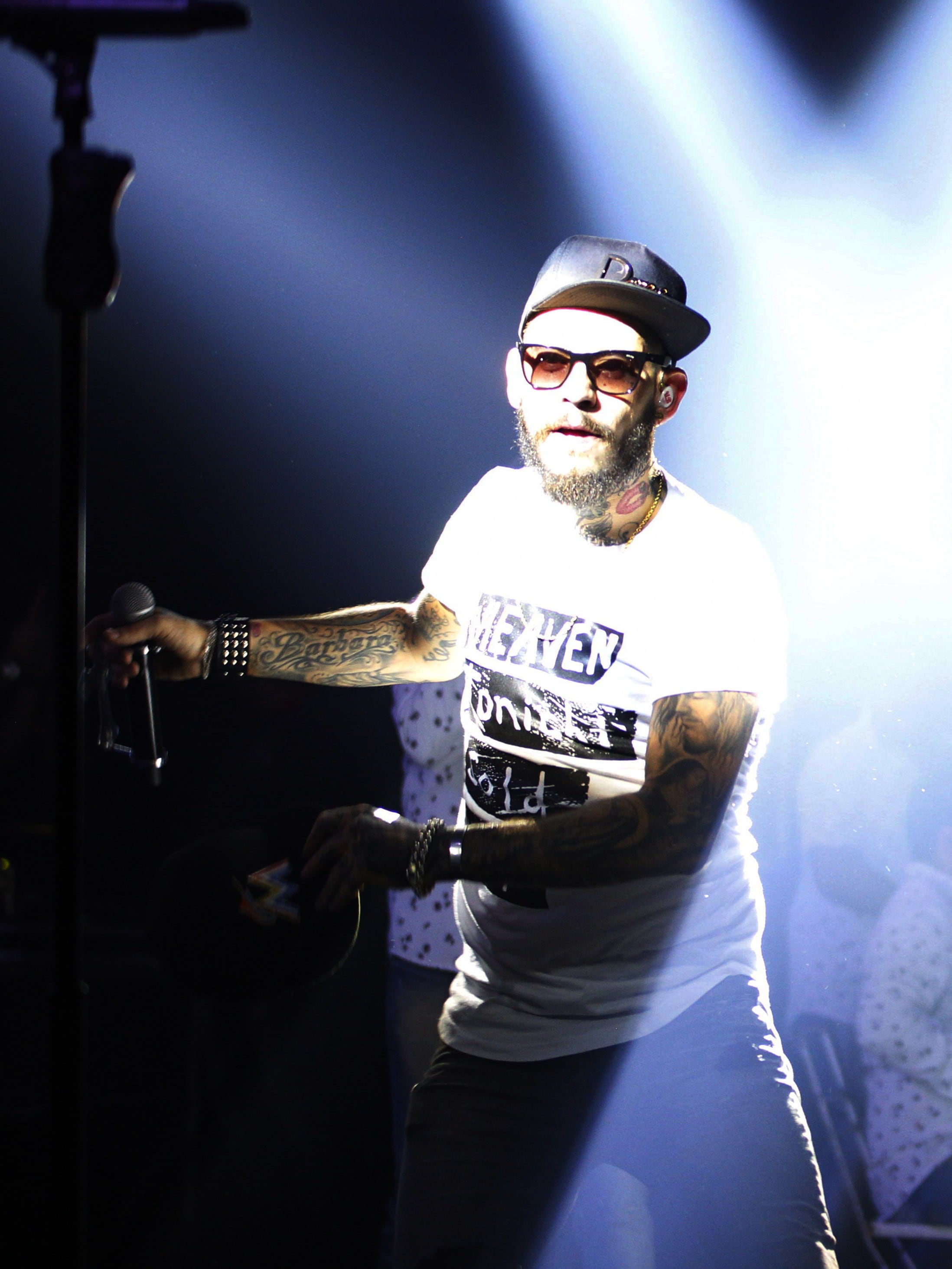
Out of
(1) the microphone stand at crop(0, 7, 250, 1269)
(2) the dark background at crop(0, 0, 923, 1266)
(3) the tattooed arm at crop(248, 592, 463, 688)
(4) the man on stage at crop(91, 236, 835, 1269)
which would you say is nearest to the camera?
(1) the microphone stand at crop(0, 7, 250, 1269)

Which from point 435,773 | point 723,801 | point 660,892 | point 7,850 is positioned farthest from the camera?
point 435,773

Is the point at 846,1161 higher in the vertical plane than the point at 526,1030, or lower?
lower

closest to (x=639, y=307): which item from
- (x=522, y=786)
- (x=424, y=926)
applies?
(x=522, y=786)

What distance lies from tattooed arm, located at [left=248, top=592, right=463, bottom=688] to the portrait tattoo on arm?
547 mm

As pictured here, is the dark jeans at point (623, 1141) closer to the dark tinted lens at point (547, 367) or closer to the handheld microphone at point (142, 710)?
the handheld microphone at point (142, 710)

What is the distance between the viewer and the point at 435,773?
2.92 metres

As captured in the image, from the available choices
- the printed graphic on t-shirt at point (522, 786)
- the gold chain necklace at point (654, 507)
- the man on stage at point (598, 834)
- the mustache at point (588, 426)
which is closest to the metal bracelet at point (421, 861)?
the man on stage at point (598, 834)

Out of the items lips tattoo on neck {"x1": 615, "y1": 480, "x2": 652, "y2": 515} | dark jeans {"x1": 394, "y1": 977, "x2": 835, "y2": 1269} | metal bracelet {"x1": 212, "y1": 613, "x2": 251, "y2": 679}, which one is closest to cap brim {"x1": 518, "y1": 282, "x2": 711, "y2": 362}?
lips tattoo on neck {"x1": 615, "y1": 480, "x2": 652, "y2": 515}

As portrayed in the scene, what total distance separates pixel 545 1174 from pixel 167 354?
2.10 metres

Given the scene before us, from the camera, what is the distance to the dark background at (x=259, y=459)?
103 inches

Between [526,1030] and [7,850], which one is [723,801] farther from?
[7,850]

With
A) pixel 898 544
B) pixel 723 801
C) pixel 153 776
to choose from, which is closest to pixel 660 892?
pixel 723 801

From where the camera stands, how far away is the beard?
2043 millimetres

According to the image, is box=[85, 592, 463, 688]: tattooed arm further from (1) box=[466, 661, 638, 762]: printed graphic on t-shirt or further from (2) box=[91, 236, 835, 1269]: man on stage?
(1) box=[466, 661, 638, 762]: printed graphic on t-shirt
